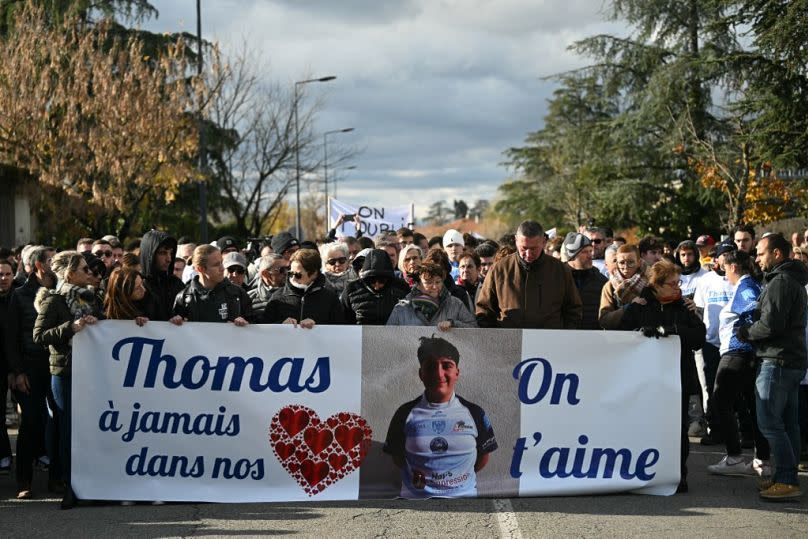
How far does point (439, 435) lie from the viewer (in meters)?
7.86

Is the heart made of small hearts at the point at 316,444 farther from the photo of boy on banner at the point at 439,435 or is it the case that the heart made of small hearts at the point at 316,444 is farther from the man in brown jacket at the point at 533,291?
the man in brown jacket at the point at 533,291

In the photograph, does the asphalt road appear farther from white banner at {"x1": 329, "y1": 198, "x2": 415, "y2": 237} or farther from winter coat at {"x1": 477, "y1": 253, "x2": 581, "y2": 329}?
white banner at {"x1": 329, "y1": 198, "x2": 415, "y2": 237}

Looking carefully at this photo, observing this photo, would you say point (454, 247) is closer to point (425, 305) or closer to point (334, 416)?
point (425, 305)

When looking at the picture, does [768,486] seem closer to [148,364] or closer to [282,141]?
[148,364]

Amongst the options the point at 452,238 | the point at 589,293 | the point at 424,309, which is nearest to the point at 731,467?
the point at 589,293

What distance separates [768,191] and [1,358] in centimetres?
3010

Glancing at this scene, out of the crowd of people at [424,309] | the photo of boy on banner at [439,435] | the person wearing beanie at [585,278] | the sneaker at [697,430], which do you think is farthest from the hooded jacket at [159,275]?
the sneaker at [697,430]

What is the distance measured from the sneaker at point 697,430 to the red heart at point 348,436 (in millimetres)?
4473

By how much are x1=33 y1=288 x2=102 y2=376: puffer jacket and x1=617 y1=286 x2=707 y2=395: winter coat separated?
414 cm

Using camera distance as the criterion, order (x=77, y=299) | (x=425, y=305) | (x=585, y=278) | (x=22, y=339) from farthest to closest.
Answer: (x=585, y=278), (x=22, y=339), (x=425, y=305), (x=77, y=299)

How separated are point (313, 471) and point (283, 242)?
161 inches

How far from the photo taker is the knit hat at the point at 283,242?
11.4 m

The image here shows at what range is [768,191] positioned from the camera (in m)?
34.7

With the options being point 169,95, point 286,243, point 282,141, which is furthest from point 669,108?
point 286,243
